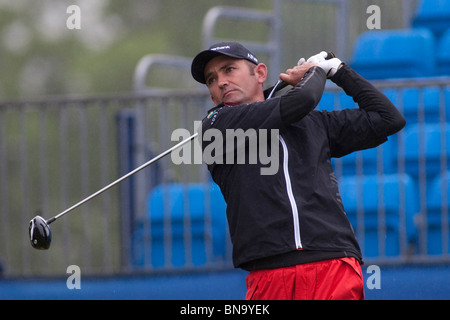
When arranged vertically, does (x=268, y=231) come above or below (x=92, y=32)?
below

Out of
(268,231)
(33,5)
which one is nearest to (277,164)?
(268,231)

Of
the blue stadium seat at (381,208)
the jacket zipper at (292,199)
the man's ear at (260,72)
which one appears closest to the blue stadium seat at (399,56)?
the blue stadium seat at (381,208)

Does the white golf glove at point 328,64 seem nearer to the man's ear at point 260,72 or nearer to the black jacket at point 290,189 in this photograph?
the black jacket at point 290,189

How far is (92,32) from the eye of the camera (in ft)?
82.1

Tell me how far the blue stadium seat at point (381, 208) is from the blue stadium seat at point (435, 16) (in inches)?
93.9

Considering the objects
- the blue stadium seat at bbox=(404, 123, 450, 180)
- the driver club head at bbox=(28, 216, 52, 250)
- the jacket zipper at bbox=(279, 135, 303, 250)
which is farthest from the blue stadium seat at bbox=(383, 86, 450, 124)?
the driver club head at bbox=(28, 216, 52, 250)

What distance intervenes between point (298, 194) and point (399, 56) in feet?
14.2

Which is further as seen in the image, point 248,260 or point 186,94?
point 186,94

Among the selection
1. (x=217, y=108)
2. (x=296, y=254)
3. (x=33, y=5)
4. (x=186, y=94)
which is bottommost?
(x=296, y=254)

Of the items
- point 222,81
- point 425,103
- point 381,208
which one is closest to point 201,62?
point 222,81

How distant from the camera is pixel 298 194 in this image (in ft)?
14.0

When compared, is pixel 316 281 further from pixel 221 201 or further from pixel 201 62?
pixel 221 201
